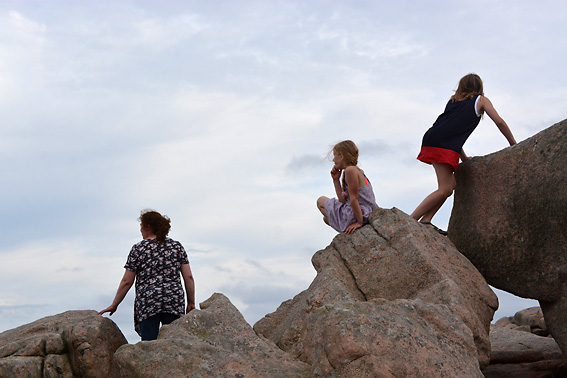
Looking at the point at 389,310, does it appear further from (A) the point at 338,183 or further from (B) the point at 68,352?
(B) the point at 68,352

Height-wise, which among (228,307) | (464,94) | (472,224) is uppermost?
(464,94)

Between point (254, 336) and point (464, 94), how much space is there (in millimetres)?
6870

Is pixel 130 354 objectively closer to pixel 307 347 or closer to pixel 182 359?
pixel 182 359

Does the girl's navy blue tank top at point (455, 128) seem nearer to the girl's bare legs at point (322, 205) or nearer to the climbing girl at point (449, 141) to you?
the climbing girl at point (449, 141)

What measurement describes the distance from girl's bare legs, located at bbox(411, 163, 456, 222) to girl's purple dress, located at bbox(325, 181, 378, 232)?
113cm

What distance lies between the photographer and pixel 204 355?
25.9ft

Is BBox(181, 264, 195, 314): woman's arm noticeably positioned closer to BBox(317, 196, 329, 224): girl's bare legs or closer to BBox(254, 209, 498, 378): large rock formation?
BBox(254, 209, 498, 378): large rock formation

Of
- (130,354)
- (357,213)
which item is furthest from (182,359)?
(357,213)

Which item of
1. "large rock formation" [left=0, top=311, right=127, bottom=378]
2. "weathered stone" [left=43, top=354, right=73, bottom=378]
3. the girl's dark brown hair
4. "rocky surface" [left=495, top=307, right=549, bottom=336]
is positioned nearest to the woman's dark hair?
"large rock formation" [left=0, top=311, right=127, bottom=378]

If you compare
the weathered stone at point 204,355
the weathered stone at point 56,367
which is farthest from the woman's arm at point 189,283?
the weathered stone at point 56,367

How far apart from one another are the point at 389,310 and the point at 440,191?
15.5 feet

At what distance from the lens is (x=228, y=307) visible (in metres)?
9.66

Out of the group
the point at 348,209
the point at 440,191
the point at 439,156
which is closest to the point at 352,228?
the point at 348,209

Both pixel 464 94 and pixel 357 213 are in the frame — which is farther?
pixel 464 94
